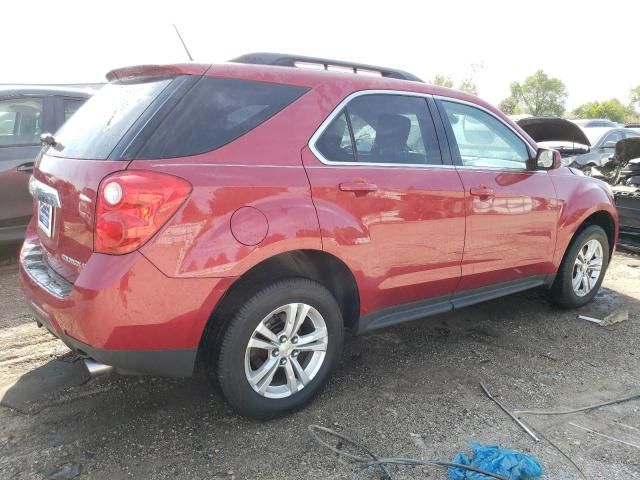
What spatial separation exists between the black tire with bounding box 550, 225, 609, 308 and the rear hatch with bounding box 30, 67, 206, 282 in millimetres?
3381

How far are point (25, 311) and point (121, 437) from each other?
6.92 feet

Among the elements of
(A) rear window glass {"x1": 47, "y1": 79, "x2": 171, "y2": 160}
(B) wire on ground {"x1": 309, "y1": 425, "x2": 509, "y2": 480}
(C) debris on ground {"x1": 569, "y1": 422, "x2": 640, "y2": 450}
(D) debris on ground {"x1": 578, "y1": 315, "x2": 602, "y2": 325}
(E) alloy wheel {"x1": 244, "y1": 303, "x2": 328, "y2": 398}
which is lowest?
(B) wire on ground {"x1": 309, "y1": 425, "x2": 509, "y2": 480}

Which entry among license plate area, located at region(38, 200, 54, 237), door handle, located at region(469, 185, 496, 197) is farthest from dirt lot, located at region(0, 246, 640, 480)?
door handle, located at region(469, 185, 496, 197)

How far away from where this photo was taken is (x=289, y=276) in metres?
2.75

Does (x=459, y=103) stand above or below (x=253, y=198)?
above

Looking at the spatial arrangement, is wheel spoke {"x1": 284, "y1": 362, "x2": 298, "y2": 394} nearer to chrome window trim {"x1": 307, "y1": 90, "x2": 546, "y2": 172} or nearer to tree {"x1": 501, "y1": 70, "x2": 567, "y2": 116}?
chrome window trim {"x1": 307, "y1": 90, "x2": 546, "y2": 172}

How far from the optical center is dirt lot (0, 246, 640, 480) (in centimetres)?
250

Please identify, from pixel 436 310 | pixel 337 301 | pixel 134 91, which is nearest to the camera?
pixel 134 91

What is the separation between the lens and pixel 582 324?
4.38 meters

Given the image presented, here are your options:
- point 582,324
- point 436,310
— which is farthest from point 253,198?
point 582,324

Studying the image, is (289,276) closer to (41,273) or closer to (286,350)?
(286,350)

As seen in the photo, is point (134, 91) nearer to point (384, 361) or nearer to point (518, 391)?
point (384, 361)

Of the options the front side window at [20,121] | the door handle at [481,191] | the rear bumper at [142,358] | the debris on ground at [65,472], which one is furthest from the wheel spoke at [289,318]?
the front side window at [20,121]

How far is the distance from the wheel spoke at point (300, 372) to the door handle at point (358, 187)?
36.4 inches
